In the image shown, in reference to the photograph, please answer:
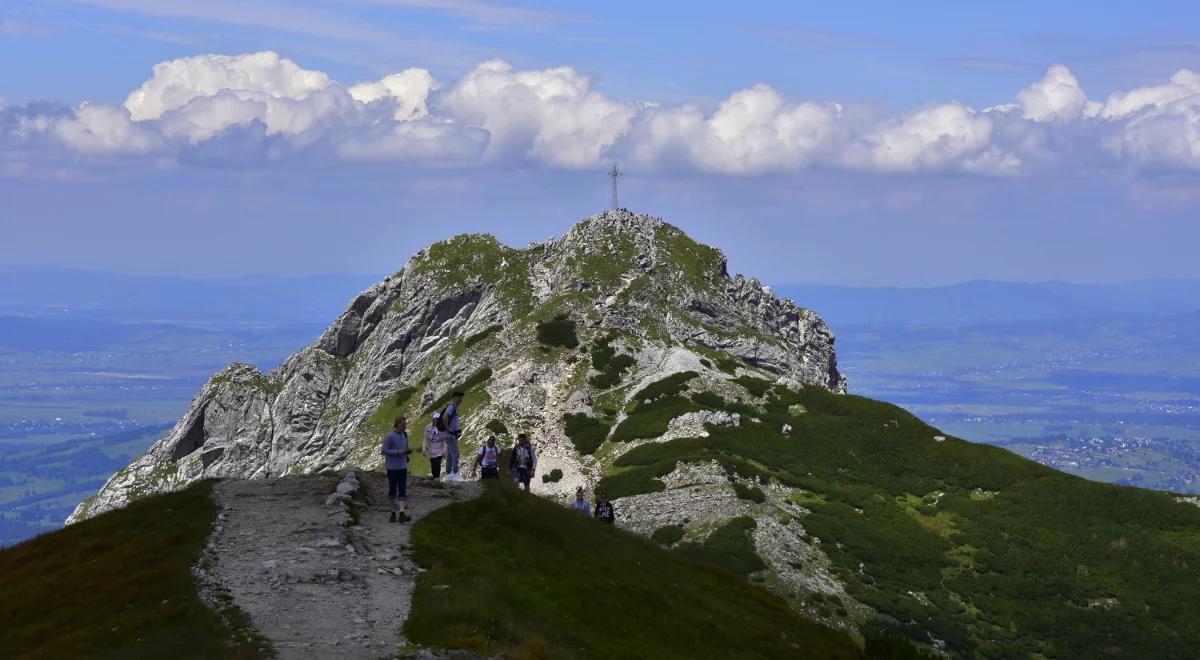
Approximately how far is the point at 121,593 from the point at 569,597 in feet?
42.3

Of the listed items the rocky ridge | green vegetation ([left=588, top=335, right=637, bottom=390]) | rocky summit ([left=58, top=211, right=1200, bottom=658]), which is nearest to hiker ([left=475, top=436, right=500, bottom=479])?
rocky summit ([left=58, top=211, right=1200, bottom=658])

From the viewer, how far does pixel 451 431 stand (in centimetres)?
4788

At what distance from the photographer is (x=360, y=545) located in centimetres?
3672

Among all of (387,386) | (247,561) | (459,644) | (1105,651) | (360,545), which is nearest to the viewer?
(459,644)

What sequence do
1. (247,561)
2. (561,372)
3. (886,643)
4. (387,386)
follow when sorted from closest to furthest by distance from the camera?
1. (247,561)
2. (886,643)
3. (561,372)
4. (387,386)

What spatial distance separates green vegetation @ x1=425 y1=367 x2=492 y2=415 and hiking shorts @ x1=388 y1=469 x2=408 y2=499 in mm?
75721

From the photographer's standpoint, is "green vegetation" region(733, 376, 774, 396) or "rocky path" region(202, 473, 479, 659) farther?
"green vegetation" region(733, 376, 774, 396)

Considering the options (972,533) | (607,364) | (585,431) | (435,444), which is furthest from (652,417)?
(435,444)

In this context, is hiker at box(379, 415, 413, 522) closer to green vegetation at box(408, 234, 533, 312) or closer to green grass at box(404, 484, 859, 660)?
green grass at box(404, 484, 859, 660)

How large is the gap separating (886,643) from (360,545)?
18909 millimetres

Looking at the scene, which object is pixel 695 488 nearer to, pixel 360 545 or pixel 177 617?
pixel 360 545

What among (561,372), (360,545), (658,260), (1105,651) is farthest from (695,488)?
(658,260)

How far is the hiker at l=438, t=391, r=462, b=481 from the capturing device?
46.7m

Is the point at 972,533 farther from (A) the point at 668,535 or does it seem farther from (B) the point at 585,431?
(B) the point at 585,431
